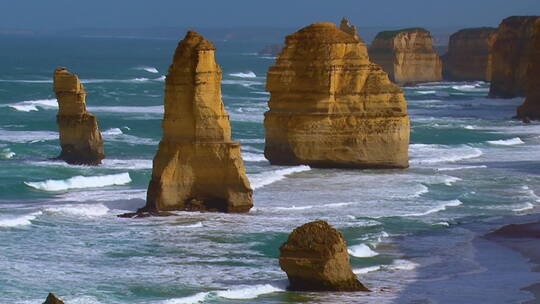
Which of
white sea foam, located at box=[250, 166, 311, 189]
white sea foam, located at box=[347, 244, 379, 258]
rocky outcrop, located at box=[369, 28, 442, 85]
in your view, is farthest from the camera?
rocky outcrop, located at box=[369, 28, 442, 85]

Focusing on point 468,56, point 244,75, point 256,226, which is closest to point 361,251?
point 256,226

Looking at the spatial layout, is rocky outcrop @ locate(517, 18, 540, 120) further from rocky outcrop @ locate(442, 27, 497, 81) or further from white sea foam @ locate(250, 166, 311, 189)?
rocky outcrop @ locate(442, 27, 497, 81)

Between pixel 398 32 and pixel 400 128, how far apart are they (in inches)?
3086

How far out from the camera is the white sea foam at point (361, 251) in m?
29.6

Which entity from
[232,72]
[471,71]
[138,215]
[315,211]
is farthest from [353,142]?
[232,72]

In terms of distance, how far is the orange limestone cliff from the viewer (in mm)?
43750

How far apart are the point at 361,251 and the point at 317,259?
17.2ft

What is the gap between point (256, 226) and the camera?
32.2 meters

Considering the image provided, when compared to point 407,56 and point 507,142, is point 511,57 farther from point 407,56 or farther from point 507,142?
point 507,142

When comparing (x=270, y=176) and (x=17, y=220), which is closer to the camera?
(x=17, y=220)

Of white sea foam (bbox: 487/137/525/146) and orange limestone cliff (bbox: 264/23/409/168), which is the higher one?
orange limestone cliff (bbox: 264/23/409/168)

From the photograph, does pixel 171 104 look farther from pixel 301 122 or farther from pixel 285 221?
pixel 301 122

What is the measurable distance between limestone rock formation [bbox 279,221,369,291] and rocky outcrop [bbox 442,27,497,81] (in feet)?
331

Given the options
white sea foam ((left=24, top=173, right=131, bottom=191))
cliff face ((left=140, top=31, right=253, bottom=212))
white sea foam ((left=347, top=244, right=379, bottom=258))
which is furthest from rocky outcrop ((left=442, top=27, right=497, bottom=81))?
white sea foam ((left=347, top=244, right=379, bottom=258))
